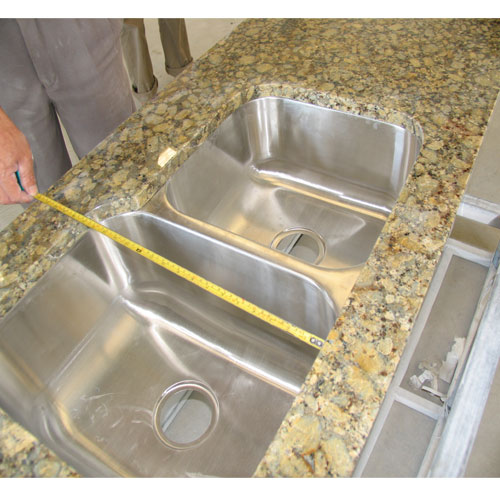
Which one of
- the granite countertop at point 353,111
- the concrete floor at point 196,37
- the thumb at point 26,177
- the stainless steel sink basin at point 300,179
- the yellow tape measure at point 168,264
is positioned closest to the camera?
the granite countertop at point 353,111

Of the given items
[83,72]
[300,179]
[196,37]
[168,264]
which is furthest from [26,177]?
[196,37]

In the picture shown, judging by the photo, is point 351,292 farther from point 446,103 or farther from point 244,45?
point 244,45

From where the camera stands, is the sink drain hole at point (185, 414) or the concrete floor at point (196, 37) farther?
the concrete floor at point (196, 37)

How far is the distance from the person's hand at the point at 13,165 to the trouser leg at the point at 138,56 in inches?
79.8

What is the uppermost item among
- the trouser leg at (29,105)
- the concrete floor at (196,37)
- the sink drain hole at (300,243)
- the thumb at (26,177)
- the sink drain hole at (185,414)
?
the concrete floor at (196,37)

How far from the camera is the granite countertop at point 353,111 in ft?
2.09

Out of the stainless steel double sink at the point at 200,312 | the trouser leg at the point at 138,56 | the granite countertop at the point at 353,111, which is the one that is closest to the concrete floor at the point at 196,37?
the trouser leg at the point at 138,56

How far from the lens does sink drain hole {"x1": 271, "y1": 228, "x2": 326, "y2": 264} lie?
4.28 ft

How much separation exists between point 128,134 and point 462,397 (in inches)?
40.6

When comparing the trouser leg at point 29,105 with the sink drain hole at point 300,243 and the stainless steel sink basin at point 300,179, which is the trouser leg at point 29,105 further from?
the sink drain hole at point 300,243

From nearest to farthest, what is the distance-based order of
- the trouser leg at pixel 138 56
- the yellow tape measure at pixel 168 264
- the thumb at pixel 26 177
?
the yellow tape measure at pixel 168 264
the thumb at pixel 26 177
the trouser leg at pixel 138 56

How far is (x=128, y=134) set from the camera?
1.16m
